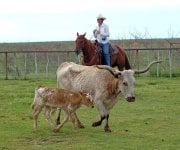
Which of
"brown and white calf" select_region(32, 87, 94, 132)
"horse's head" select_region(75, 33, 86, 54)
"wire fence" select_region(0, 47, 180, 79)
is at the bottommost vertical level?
"brown and white calf" select_region(32, 87, 94, 132)

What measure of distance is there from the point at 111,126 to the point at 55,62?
63.3ft

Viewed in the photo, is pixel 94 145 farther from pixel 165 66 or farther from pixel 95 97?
pixel 165 66

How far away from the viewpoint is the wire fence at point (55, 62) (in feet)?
95.9

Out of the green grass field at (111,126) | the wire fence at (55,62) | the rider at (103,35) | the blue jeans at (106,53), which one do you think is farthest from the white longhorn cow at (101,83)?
the wire fence at (55,62)

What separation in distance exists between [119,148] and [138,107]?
637cm

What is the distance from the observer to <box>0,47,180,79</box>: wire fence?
2923cm

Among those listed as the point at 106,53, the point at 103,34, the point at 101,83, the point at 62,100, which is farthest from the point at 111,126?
the point at 106,53

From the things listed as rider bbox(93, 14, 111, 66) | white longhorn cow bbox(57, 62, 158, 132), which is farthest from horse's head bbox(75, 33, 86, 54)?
white longhorn cow bbox(57, 62, 158, 132)

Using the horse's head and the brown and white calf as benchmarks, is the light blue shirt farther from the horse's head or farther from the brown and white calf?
the brown and white calf

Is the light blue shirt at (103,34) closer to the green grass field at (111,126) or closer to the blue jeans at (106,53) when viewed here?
the blue jeans at (106,53)

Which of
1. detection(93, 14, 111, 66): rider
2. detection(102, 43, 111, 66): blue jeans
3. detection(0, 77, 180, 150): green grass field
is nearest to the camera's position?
detection(0, 77, 180, 150): green grass field

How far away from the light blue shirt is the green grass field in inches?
81.1

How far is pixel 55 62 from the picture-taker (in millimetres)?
32000

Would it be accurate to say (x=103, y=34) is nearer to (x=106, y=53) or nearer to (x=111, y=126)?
(x=106, y=53)
